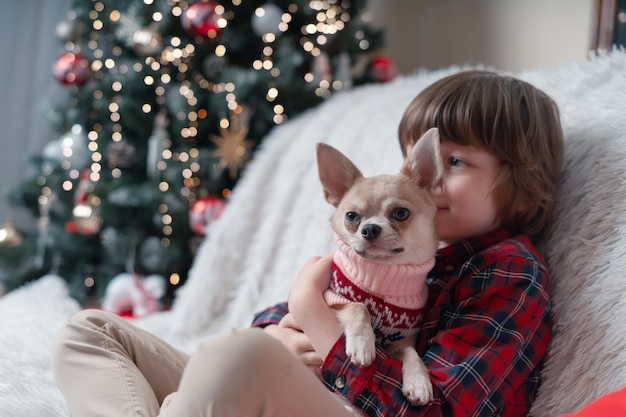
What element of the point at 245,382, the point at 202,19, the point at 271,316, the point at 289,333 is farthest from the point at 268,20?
the point at 245,382

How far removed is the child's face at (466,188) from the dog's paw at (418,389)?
34 centimetres

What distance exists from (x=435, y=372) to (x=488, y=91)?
557 millimetres

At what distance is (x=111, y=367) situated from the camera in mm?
1086

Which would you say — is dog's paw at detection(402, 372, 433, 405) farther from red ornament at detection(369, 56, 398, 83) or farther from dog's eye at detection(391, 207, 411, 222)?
red ornament at detection(369, 56, 398, 83)

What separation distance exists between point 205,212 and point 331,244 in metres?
0.67

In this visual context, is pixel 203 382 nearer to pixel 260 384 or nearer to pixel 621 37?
pixel 260 384

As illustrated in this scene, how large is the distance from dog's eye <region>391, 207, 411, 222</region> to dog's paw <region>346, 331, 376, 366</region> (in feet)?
0.64

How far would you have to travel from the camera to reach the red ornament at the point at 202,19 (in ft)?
6.84

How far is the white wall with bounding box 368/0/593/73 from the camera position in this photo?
237 cm

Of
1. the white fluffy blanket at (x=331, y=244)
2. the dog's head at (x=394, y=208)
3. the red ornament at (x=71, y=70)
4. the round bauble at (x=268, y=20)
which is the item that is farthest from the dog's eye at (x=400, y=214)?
the red ornament at (x=71, y=70)

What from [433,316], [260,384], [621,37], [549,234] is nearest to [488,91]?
[549,234]

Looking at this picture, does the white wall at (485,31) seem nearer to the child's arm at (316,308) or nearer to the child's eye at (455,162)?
the child's eye at (455,162)

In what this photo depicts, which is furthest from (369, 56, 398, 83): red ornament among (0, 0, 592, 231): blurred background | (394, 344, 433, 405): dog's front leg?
(394, 344, 433, 405): dog's front leg

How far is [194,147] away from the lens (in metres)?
2.28
